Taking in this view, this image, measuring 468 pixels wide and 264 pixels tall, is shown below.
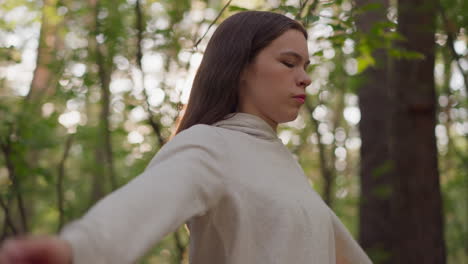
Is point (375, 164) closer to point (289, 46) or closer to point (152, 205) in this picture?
point (289, 46)

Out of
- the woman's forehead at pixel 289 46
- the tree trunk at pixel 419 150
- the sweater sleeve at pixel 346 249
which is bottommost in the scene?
the tree trunk at pixel 419 150

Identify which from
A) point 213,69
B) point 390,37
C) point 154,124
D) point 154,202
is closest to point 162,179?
point 154,202

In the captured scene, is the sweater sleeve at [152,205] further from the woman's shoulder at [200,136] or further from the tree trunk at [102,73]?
the tree trunk at [102,73]

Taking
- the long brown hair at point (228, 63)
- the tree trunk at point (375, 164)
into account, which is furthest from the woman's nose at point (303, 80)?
the tree trunk at point (375, 164)

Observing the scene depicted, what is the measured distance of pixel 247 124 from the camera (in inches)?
76.4

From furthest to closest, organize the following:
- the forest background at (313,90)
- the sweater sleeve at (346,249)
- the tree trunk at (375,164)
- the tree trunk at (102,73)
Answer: the tree trunk at (375,164)
the tree trunk at (102,73)
the forest background at (313,90)
the sweater sleeve at (346,249)

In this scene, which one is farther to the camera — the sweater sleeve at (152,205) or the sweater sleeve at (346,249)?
the sweater sleeve at (346,249)

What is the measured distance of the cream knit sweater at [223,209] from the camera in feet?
4.00

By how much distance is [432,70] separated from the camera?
4250mm

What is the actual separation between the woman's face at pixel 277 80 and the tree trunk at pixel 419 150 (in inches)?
100

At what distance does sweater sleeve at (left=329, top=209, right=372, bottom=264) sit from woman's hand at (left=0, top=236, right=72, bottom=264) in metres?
1.26

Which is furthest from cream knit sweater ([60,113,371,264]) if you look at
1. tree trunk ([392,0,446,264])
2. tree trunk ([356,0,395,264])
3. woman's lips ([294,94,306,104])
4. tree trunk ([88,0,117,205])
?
tree trunk ([356,0,395,264])

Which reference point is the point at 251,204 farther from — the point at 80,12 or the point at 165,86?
the point at 80,12

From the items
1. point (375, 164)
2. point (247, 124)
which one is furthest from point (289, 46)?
point (375, 164)
